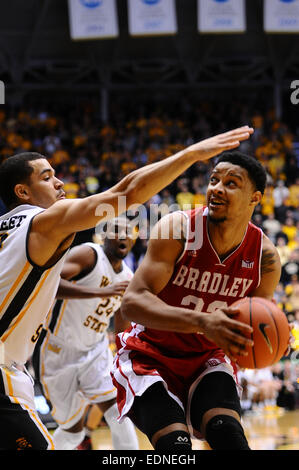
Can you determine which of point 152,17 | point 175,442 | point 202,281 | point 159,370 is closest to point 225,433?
point 175,442

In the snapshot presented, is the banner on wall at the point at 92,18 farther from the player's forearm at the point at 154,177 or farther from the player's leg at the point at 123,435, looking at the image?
the player's forearm at the point at 154,177

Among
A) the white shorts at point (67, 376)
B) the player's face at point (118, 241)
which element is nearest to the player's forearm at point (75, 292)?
the player's face at point (118, 241)

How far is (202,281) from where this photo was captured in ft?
10.8

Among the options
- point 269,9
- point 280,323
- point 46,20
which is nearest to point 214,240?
point 280,323

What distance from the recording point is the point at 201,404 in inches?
125

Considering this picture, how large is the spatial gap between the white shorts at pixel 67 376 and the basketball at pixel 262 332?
9.02 feet

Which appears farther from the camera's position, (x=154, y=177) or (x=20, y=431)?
(x=20, y=431)

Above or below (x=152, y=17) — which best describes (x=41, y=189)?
below

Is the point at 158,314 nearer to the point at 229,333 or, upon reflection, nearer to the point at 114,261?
the point at 229,333

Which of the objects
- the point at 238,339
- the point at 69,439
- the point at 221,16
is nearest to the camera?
the point at 238,339

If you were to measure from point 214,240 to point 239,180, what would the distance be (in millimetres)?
340

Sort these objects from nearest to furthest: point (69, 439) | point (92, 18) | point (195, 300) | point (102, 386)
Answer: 1. point (195, 300)
2. point (102, 386)
3. point (69, 439)
4. point (92, 18)

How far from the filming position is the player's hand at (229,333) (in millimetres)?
2623

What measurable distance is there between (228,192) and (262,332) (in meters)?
0.74
